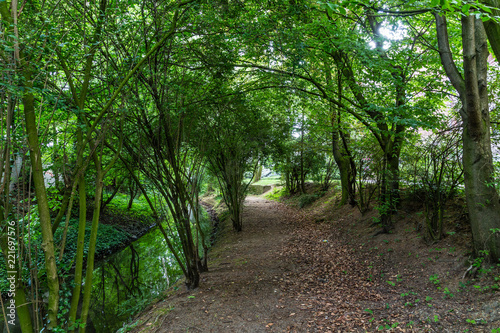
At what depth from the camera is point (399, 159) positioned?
7.21 metres

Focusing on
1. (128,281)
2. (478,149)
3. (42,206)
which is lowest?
(128,281)

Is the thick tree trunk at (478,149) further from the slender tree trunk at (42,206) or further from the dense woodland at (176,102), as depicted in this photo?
the slender tree trunk at (42,206)

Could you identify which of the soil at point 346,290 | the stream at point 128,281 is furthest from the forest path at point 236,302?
the stream at point 128,281

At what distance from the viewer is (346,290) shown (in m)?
5.20

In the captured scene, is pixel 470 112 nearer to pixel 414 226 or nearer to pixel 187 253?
pixel 414 226

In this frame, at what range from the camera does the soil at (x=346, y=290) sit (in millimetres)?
3887

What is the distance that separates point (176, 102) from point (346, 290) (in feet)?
15.7

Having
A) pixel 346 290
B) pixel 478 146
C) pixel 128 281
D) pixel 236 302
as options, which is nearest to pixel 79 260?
pixel 236 302

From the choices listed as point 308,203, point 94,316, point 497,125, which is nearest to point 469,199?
point 497,125

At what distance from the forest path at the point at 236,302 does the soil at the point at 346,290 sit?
0.02 m

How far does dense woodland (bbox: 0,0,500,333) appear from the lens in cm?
288

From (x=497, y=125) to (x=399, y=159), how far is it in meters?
2.07

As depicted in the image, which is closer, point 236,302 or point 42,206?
point 42,206

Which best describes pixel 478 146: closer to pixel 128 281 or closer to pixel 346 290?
pixel 346 290
